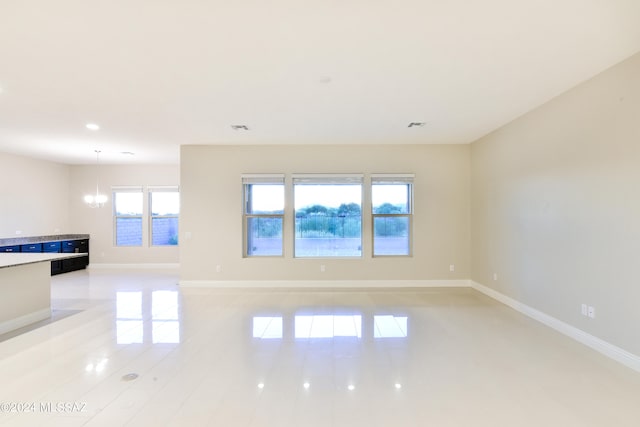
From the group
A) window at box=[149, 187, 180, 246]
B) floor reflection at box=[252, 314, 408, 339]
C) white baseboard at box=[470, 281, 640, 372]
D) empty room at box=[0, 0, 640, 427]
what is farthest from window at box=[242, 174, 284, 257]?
white baseboard at box=[470, 281, 640, 372]

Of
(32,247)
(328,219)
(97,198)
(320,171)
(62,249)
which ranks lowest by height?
(62,249)

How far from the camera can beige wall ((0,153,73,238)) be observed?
648cm

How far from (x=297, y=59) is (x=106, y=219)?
7.69m

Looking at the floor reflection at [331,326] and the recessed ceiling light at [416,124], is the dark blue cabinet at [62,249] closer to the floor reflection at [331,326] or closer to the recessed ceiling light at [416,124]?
the floor reflection at [331,326]

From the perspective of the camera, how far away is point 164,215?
8070 mm

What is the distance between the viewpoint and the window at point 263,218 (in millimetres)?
5914

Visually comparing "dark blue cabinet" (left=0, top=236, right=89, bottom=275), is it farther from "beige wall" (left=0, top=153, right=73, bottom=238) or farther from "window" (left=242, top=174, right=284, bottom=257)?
"window" (left=242, top=174, right=284, bottom=257)

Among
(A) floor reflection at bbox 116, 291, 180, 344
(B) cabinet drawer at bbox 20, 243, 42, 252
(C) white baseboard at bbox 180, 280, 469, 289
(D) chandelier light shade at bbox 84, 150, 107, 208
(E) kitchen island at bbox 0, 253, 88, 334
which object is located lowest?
(A) floor reflection at bbox 116, 291, 180, 344

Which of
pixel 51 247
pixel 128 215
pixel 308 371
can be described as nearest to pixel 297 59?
pixel 308 371

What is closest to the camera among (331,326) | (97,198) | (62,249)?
(331,326)

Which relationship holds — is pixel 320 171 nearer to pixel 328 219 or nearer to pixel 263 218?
pixel 328 219

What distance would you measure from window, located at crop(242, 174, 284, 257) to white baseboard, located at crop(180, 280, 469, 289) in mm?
555

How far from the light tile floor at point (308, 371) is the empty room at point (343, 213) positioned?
0.08ft

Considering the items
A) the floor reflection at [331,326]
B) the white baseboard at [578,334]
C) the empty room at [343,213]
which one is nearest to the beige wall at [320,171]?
the empty room at [343,213]
